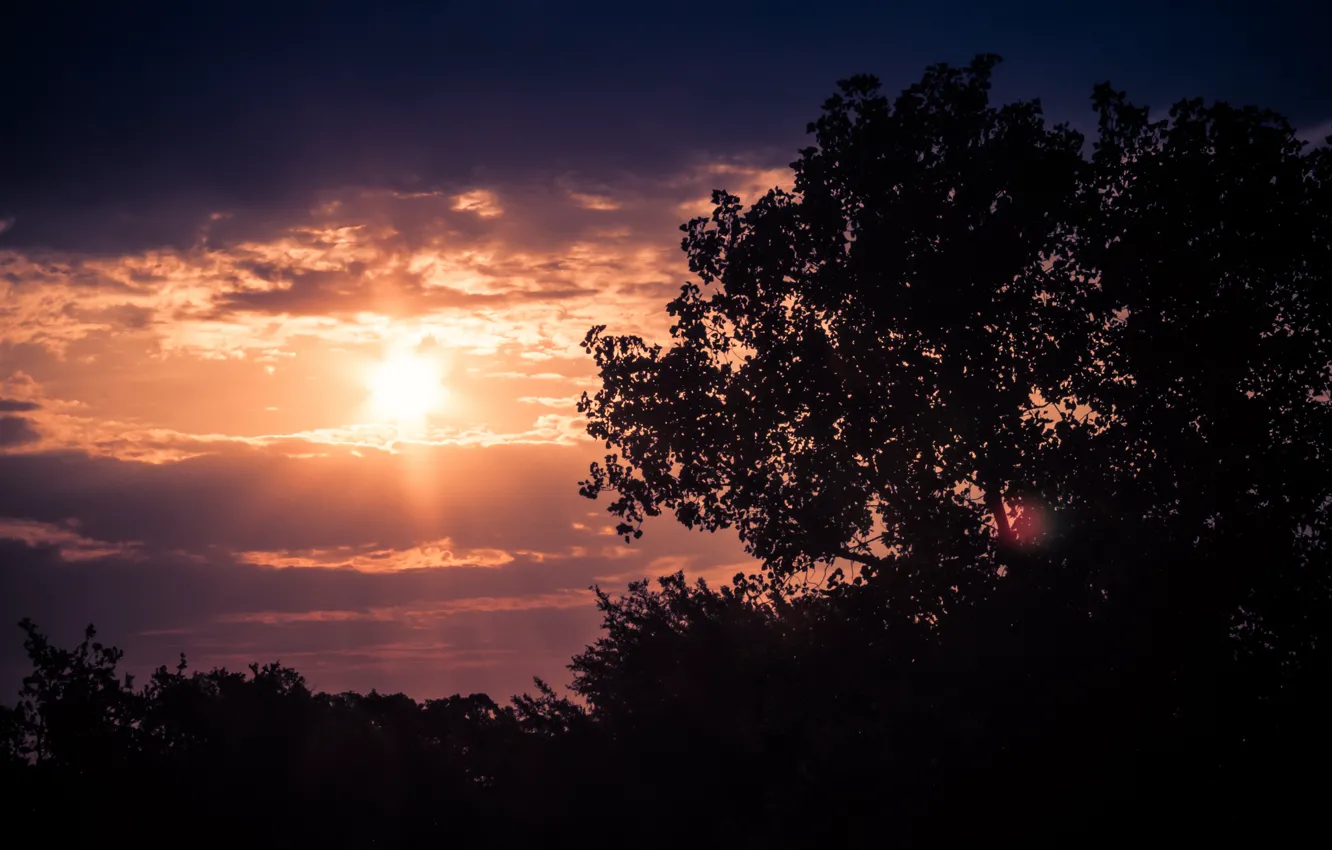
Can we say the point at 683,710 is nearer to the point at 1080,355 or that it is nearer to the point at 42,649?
the point at 1080,355

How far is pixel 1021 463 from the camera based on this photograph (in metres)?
21.0

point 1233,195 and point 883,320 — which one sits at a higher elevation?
point 1233,195

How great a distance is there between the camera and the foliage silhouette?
20.2m

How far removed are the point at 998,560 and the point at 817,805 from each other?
21.2 ft

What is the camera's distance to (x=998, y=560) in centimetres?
2116

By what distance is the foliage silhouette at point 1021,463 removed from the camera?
20234 millimetres

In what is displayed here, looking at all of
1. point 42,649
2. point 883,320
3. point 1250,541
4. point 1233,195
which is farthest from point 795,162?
point 42,649

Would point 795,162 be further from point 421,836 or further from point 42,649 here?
point 42,649

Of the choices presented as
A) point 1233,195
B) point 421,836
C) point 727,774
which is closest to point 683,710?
point 727,774

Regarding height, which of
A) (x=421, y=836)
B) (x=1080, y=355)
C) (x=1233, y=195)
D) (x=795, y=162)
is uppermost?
(x=795, y=162)

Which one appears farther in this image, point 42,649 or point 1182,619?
point 42,649

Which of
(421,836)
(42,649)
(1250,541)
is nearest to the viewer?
(1250,541)

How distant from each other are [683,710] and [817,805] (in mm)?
13830

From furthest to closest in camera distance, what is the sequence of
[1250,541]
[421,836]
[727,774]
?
[421,836] < [727,774] < [1250,541]
